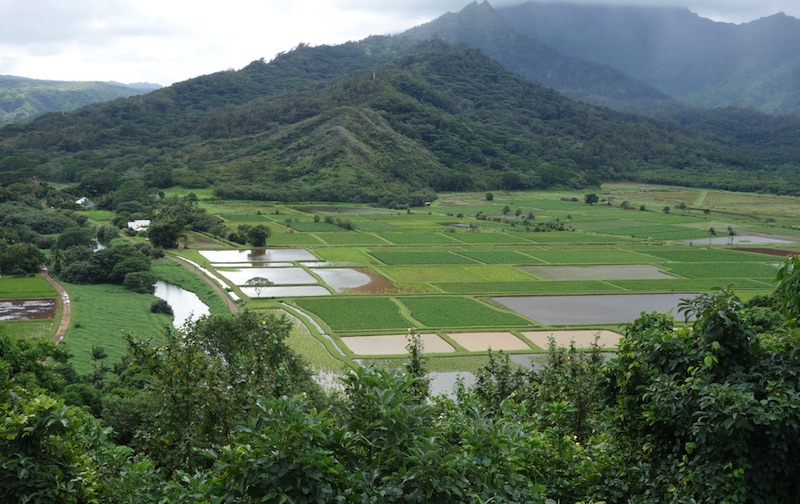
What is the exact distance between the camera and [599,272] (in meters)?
64.5

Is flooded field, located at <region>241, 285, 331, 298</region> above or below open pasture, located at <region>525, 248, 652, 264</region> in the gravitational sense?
below

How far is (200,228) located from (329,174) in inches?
2002

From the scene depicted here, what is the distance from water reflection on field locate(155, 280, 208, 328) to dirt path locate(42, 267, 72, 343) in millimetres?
7127

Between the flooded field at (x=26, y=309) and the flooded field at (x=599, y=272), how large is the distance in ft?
142

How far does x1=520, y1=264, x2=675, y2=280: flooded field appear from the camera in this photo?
61875 mm

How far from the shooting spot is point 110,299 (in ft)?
163

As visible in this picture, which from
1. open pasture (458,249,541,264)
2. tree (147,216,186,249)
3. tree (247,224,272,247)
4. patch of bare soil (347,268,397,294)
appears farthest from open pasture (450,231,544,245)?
tree (147,216,186,249)

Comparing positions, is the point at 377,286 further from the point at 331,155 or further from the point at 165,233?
the point at 331,155

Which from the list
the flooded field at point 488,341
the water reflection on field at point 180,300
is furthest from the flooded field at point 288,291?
the flooded field at point 488,341

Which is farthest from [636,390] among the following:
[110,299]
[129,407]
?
[110,299]

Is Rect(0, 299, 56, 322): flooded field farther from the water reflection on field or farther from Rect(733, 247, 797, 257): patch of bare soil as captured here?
Rect(733, 247, 797, 257): patch of bare soil

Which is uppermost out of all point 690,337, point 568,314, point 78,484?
point 690,337

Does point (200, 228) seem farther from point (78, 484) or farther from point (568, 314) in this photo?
point (78, 484)

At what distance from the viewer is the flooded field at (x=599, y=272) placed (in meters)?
61.9
